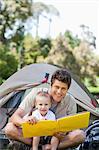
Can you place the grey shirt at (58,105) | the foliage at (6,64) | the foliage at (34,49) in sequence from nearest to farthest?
1. the grey shirt at (58,105)
2. the foliage at (6,64)
3. the foliage at (34,49)

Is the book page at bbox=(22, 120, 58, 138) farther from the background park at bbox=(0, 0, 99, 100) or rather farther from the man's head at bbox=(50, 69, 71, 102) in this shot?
the background park at bbox=(0, 0, 99, 100)

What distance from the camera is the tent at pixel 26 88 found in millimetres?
4207

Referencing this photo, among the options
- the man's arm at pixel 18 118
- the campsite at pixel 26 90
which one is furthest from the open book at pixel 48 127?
the campsite at pixel 26 90

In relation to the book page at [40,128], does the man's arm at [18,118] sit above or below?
above

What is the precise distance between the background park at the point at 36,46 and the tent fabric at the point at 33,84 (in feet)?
45.0

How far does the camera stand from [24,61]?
91.5ft

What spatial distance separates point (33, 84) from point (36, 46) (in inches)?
1003

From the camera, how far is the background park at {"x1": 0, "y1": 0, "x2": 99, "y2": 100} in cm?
2275

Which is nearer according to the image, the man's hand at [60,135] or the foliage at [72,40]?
the man's hand at [60,135]

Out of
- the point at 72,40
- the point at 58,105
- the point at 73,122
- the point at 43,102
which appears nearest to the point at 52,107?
the point at 58,105

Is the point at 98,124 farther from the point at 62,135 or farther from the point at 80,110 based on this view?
the point at 62,135

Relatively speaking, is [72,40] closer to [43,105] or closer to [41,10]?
[41,10]

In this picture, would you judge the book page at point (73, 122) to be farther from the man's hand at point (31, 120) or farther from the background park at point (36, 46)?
the background park at point (36, 46)

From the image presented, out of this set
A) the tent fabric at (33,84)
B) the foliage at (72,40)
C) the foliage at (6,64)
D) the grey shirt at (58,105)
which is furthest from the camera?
the foliage at (72,40)
